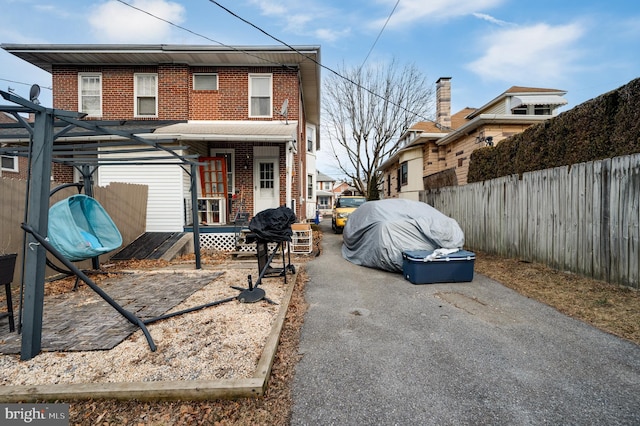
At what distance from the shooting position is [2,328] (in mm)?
3668

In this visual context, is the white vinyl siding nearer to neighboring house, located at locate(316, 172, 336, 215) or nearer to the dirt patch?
the dirt patch

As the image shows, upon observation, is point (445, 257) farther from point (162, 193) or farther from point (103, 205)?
point (162, 193)

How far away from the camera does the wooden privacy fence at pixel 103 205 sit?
5.23 m

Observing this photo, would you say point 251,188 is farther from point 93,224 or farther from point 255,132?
point 93,224

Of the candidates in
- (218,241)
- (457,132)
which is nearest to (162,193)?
(218,241)

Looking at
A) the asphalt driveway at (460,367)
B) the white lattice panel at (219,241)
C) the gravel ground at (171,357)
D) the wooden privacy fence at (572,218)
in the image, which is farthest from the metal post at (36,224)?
the wooden privacy fence at (572,218)

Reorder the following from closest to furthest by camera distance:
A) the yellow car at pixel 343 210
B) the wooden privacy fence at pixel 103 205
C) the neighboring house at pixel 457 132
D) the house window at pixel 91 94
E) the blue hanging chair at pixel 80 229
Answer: the blue hanging chair at pixel 80 229, the wooden privacy fence at pixel 103 205, the house window at pixel 91 94, the neighboring house at pixel 457 132, the yellow car at pixel 343 210

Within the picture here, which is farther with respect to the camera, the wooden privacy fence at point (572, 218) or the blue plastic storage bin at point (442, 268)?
the blue plastic storage bin at point (442, 268)

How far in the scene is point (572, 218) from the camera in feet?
18.2

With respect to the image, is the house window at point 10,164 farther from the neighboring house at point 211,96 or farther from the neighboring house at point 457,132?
the neighboring house at point 457,132

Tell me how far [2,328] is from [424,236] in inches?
280

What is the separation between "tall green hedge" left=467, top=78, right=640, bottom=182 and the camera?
4.70 meters

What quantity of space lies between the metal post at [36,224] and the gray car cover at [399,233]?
5812 millimetres

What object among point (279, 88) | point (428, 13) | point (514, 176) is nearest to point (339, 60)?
point (279, 88)
